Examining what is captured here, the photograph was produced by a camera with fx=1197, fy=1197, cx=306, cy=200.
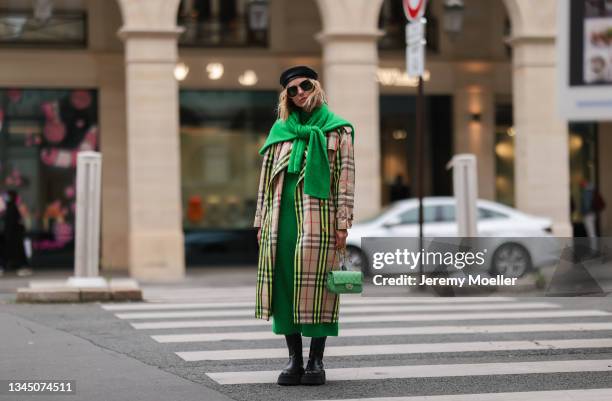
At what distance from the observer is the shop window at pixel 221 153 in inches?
995

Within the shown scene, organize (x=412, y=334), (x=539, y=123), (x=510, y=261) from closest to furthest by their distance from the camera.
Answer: (x=510, y=261) < (x=412, y=334) < (x=539, y=123)

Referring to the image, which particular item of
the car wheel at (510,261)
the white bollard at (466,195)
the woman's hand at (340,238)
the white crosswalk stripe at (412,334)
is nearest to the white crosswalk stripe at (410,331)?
the white crosswalk stripe at (412,334)

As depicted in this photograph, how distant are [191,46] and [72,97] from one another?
269cm

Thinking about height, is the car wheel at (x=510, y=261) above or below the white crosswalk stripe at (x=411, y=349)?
above

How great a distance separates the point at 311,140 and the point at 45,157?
57.9 ft

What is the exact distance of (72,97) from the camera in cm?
2448

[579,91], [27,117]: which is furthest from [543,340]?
[27,117]

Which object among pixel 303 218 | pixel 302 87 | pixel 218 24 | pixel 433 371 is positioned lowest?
pixel 433 371

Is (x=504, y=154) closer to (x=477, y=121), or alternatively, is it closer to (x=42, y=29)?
(x=477, y=121)

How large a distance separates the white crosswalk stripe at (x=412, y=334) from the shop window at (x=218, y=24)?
35.2 ft

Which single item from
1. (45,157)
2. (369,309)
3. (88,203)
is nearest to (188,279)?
(45,157)

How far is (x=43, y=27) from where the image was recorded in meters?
24.1

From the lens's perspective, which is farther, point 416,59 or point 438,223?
point 438,223

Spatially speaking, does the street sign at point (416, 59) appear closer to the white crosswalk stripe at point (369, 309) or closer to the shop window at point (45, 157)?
the white crosswalk stripe at point (369, 309)
